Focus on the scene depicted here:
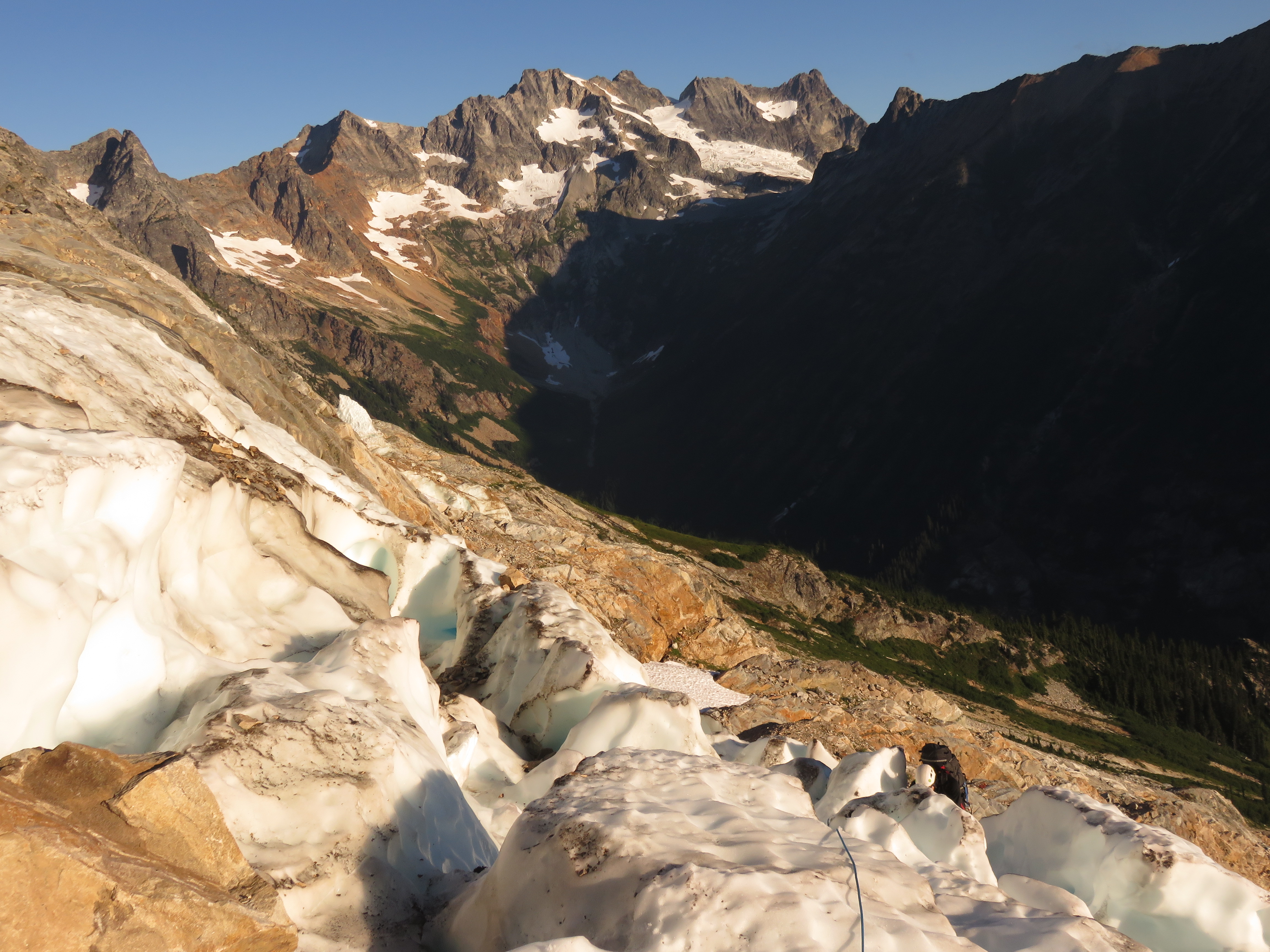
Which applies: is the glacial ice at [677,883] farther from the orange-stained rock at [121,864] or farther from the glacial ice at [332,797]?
the orange-stained rock at [121,864]

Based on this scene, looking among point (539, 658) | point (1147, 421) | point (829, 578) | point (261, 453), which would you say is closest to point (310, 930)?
point (539, 658)

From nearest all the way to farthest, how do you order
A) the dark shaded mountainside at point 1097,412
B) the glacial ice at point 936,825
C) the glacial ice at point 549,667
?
the glacial ice at point 936,825
the glacial ice at point 549,667
the dark shaded mountainside at point 1097,412

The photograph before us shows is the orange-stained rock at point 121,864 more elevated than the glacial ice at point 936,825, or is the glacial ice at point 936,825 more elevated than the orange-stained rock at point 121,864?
the orange-stained rock at point 121,864

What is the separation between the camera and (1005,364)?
169250mm

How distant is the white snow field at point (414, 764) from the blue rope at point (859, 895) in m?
0.07

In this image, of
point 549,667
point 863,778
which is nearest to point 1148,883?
point 863,778

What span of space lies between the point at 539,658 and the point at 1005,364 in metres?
176

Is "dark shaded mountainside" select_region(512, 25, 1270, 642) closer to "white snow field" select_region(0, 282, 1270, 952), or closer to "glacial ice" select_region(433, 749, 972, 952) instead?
"white snow field" select_region(0, 282, 1270, 952)

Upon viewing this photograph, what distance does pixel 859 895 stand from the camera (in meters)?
6.70

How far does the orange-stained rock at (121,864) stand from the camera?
5.53m

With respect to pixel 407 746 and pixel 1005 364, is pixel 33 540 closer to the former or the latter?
pixel 407 746

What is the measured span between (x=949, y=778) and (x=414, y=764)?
451 inches

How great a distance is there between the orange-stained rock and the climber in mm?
12643

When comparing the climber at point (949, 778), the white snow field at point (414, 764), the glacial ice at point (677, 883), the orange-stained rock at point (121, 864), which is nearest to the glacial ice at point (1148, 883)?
the white snow field at point (414, 764)
